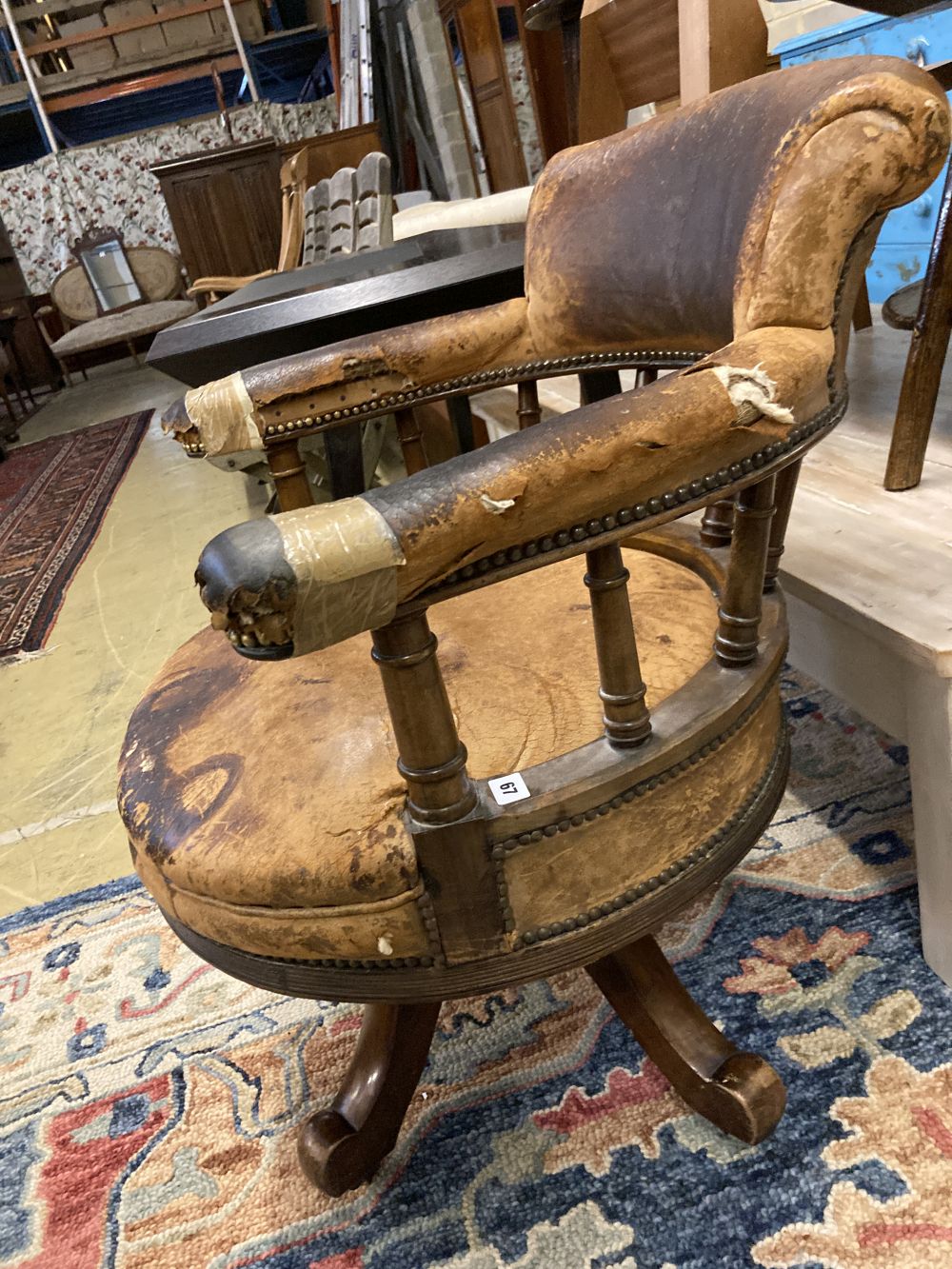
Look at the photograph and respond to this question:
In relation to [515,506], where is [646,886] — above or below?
below

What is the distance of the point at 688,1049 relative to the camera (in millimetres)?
933

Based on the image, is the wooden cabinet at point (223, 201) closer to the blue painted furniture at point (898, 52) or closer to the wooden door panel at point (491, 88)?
the wooden door panel at point (491, 88)

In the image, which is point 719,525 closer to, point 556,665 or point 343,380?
point 556,665

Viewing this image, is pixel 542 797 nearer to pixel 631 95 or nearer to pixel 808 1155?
pixel 808 1155

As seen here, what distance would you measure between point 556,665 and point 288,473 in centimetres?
→ 43

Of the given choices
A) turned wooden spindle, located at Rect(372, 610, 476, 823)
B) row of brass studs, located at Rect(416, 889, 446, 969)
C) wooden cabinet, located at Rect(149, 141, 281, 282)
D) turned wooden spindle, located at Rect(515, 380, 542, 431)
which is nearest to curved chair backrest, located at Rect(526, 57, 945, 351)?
turned wooden spindle, located at Rect(515, 380, 542, 431)

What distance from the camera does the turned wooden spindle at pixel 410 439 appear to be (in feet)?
3.68

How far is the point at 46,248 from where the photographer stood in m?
8.90

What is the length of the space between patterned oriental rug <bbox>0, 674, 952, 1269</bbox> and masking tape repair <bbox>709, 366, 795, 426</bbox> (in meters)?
0.74

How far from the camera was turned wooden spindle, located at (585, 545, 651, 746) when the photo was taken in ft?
1.95

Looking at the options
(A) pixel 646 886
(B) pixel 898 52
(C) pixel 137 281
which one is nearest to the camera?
(A) pixel 646 886

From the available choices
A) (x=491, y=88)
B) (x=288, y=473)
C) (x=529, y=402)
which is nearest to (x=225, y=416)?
(x=288, y=473)

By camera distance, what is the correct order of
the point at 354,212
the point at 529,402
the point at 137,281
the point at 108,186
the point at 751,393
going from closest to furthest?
the point at 751,393, the point at 529,402, the point at 354,212, the point at 137,281, the point at 108,186

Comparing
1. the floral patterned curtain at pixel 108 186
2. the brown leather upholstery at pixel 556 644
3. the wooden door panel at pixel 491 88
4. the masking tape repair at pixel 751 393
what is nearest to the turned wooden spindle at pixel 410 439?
the brown leather upholstery at pixel 556 644
